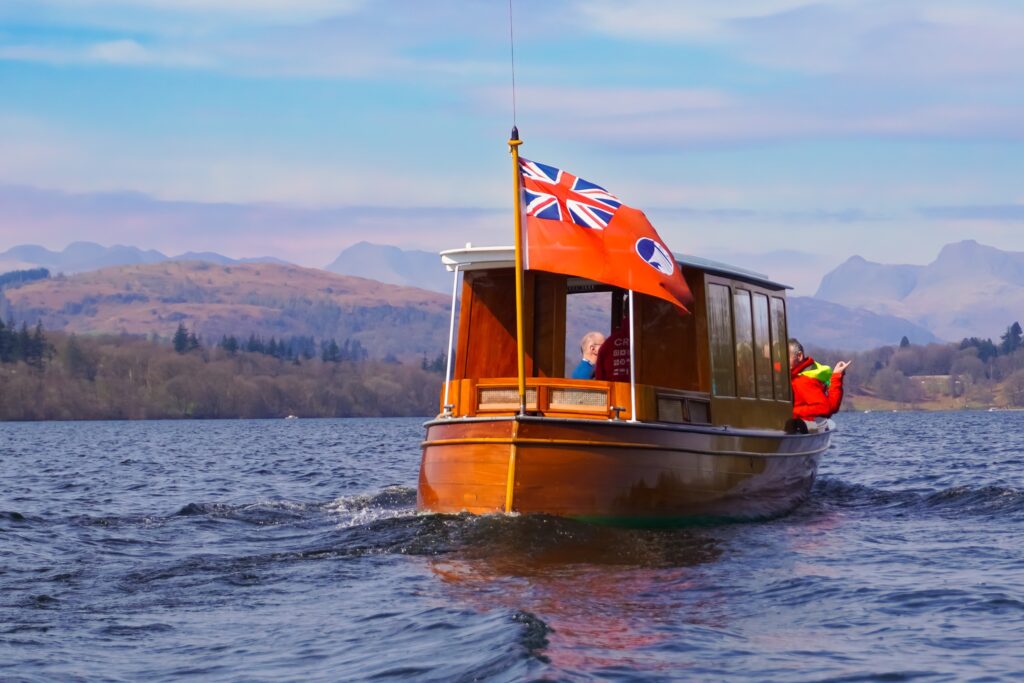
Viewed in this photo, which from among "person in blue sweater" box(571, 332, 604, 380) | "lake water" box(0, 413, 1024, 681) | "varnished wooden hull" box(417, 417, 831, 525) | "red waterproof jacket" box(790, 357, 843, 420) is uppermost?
"person in blue sweater" box(571, 332, 604, 380)

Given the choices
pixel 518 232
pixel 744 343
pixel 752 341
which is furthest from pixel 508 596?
pixel 752 341

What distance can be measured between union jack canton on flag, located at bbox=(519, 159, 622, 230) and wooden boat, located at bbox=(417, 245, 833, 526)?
Answer: 1998 mm

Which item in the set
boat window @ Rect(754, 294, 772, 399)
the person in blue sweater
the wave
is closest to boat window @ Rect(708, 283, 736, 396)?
boat window @ Rect(754, 294, 772, 399)

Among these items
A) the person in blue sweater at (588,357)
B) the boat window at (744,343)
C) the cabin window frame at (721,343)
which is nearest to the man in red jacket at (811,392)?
the boat window at (744,343)

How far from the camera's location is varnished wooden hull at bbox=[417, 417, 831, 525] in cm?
1719

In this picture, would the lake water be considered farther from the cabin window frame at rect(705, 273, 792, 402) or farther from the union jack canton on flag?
the union jack canton on flag

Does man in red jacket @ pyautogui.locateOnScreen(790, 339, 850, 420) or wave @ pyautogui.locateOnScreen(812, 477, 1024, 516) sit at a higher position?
man in red jacket @ pyautogui.locateOnScreen(790, 339, 850, 420)

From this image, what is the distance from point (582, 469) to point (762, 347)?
6116 millimetres

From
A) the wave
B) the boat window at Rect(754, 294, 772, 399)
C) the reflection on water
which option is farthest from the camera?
the wave

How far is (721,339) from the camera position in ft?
67.5

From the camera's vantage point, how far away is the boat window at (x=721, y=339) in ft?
66.3

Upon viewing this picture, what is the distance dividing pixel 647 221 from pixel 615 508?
147 inches

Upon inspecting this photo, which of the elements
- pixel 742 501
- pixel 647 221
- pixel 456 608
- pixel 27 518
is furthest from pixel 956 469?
pixel 456 608

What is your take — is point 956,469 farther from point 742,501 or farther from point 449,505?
point 449,505
